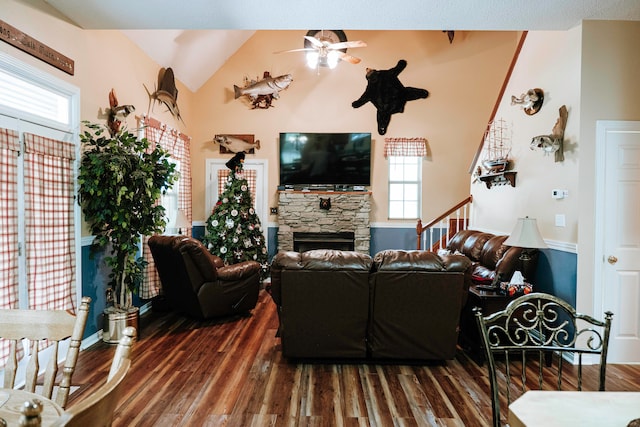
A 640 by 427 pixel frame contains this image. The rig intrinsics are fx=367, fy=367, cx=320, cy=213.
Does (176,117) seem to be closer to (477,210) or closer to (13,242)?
(13,242)

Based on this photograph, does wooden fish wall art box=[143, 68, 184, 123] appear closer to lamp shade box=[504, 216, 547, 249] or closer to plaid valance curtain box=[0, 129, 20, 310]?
plaid valance curtain box=[0, 129, 20, 310]

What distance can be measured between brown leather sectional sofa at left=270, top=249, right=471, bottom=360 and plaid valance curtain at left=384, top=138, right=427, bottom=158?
4.13m

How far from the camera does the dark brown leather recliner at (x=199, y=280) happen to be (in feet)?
12.8

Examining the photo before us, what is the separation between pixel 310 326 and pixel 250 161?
4533 millimetres

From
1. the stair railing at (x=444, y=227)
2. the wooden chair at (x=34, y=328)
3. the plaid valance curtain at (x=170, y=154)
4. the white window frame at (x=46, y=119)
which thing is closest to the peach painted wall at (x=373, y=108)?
the stair railing at (x=444, y=227)

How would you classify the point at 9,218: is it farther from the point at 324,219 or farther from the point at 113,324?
the point at 324,219

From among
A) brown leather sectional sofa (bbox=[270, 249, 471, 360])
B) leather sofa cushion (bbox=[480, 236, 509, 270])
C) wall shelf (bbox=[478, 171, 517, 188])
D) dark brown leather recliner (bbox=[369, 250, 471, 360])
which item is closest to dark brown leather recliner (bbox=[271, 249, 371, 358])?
brown leather sectional sofa (bbox=[270, 249, 471, 360])

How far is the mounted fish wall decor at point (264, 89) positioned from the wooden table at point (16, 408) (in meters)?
5.99

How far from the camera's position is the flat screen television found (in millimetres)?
6828

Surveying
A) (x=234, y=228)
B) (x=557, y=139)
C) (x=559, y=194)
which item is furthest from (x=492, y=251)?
(x=234, y=228)

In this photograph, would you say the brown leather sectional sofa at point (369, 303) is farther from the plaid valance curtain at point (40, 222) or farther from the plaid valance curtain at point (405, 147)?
the plaid valance curtain at point (405, 147)

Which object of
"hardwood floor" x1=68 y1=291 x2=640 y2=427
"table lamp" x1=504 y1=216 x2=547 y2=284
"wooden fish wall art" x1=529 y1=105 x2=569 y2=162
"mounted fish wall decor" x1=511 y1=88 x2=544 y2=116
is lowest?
"hardwood floor" x1=68 y1=291 x2=640 y2=427

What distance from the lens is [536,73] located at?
13.1 ft

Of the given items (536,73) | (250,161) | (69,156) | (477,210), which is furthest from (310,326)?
(250,161)
